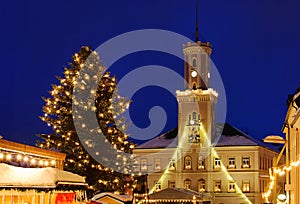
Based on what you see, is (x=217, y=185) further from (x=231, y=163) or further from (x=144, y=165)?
(x=144, y=165)

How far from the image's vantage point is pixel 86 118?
28.3 metres

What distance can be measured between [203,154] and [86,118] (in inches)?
1358

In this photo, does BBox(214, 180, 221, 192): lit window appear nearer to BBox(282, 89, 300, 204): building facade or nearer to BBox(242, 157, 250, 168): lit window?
BBox(242, 157, 250, 168): lit window

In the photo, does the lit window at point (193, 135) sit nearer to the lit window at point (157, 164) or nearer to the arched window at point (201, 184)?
the arched window at point (201, 184)

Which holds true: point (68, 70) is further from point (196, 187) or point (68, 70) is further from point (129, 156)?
point (196, 187)

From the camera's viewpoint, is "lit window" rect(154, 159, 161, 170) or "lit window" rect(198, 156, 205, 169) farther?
"lit window" rect(154, 159, 161, 170)

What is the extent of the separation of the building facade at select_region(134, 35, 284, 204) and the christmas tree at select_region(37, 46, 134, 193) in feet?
103

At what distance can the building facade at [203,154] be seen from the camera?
5994cm

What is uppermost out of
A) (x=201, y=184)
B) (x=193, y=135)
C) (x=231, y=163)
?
(x=193, y=135)

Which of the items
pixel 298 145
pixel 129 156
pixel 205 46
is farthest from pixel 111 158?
pixel 205 46

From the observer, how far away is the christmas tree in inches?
1099

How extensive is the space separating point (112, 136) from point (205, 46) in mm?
36997

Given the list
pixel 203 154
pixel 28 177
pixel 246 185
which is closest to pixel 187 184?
pixel 203 154

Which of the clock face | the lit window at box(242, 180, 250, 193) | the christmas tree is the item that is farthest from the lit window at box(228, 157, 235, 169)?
the christmas tree
